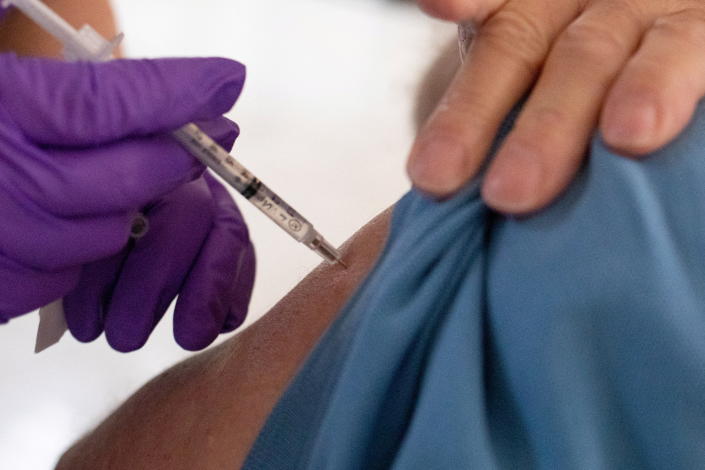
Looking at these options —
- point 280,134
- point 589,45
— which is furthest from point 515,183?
point 280,134

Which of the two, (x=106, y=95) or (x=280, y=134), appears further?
(x=280, y=134)

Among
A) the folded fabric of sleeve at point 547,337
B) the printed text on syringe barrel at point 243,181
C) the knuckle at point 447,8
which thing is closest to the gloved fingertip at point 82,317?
the printed text on syringe barrel at point 243,181

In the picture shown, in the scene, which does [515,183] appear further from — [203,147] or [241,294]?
[241,294]

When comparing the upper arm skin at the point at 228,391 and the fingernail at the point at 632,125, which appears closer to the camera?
the fingernail at the point at 632,125

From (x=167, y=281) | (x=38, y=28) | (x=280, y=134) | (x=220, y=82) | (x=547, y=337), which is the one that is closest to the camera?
(x=547, y=337)

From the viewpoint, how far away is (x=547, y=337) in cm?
43

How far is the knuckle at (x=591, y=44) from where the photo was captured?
0.55m

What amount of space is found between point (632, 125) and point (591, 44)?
117 mm

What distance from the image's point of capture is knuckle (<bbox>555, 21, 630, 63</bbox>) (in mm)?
549

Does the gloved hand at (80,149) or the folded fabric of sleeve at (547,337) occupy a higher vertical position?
the gloved hand at (80,149)

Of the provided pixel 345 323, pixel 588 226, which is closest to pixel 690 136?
pixel 588 226

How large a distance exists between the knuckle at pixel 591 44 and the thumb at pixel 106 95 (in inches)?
12.4

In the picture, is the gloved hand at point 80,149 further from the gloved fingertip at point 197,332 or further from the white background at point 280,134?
the white background at point 280,134

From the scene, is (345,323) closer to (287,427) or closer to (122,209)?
(287,427)
